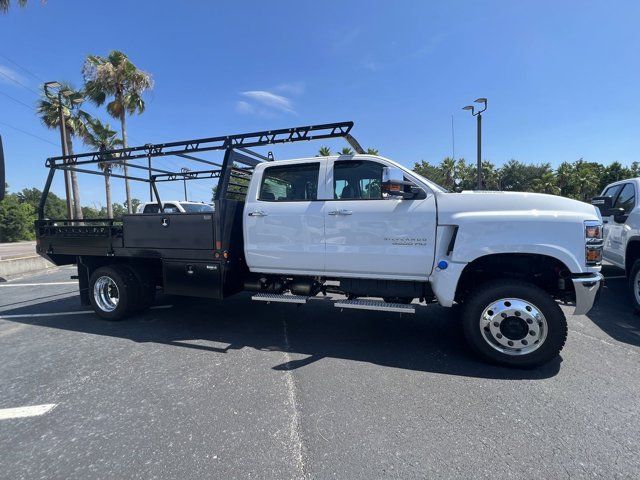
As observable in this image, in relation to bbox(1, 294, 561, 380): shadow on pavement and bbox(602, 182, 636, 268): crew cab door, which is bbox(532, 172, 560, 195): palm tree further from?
bbox(1, 294, 561, 380): shadow on pavement

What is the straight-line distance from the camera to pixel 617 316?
508cm

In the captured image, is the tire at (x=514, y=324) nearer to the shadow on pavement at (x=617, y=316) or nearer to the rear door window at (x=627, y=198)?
the shadow on pavement at (x=617, y=316)

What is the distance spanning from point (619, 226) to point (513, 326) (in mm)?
4235

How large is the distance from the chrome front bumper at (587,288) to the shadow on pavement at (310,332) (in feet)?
2.33

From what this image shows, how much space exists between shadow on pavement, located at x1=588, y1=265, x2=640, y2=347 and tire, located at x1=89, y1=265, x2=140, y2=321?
6.55 m

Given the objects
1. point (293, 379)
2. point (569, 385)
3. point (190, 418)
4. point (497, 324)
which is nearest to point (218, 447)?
point (190, 418)

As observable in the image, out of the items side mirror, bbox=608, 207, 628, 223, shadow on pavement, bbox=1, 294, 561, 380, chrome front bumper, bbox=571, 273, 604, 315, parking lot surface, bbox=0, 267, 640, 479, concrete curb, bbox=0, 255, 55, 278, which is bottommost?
parking lot surface, bbox=0, 267, 640, 479

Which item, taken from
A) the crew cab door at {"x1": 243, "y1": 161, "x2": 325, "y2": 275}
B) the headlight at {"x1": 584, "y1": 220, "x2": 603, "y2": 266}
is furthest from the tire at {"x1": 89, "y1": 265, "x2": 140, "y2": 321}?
the headlight at {"x1": 584, "y1": 220, "x2": 603, "y2": 266}

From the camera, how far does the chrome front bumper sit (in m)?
3.35

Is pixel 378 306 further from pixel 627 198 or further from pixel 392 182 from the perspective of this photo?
pixel 627 198

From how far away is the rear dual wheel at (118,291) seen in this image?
16.9ft

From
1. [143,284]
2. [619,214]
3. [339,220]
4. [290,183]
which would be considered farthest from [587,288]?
[143,284]

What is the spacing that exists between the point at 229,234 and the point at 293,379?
2.11 metres

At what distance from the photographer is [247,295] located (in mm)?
6707
